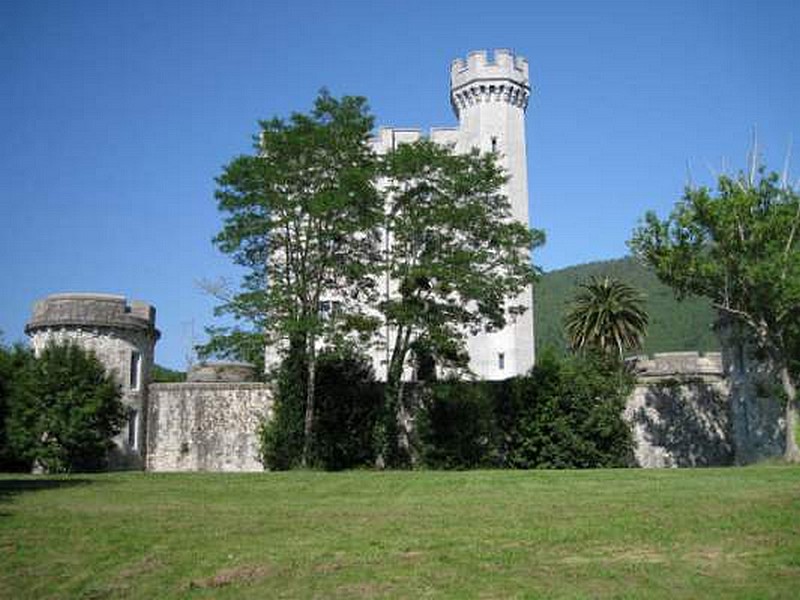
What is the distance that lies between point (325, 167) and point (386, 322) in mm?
5384

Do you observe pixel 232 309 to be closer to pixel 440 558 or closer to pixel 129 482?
pixel 129 482

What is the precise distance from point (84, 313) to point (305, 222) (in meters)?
9.89

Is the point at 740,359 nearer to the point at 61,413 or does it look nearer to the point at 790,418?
the point at 790,418

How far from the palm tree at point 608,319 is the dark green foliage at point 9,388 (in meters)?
25.4

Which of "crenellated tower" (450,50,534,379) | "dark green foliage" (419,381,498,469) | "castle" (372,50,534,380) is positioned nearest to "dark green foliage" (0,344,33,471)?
"dark green foliage" (419,381,498,469)

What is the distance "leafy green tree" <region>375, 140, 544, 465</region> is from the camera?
91.4 feet

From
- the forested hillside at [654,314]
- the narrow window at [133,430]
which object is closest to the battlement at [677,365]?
the narrow window at [133,430]

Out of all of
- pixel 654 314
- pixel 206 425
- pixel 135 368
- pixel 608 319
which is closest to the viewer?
pixel 206 425

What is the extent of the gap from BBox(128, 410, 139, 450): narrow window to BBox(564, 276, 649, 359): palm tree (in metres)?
21.4

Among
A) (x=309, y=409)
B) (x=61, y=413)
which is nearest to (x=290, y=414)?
(x=309, y=409)

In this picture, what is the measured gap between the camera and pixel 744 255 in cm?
2739

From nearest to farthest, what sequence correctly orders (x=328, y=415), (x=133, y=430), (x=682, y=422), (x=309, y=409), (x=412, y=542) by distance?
(x=412, y=542)
(x=309, y=409)
(x=328, y=415)
(x=682, y=422)
(x=133, y=430)

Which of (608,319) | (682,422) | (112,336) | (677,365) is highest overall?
(608,319)

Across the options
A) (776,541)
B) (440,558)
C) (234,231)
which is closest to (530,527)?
(440,558)
